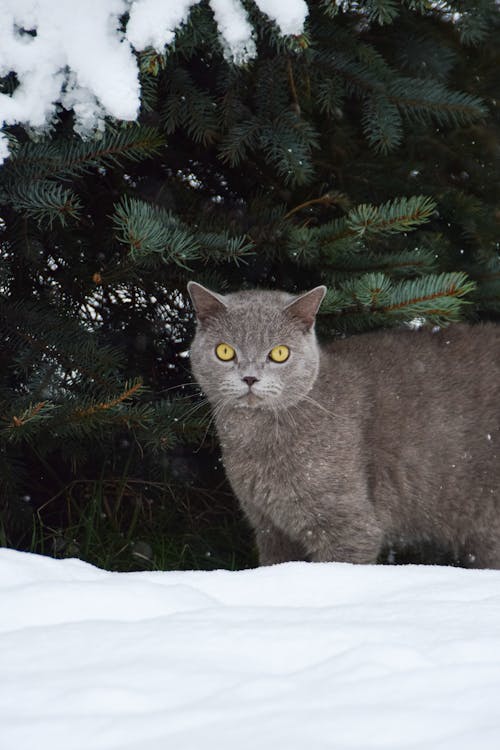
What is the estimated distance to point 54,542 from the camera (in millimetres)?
3211

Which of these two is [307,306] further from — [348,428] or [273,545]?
[273,545]

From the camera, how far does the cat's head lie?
2.84m

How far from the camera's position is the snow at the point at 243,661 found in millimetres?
1119

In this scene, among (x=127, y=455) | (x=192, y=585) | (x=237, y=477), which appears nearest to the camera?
(x=192, y=585)

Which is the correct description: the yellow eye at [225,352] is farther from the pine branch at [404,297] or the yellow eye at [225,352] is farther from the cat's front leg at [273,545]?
the cat's front leg at [273,545]

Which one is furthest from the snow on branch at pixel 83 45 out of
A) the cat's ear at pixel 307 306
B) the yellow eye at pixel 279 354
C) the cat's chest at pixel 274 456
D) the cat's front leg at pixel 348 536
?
the cat's front leg at pixel 348 536

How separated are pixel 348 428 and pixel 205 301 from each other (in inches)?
26.2

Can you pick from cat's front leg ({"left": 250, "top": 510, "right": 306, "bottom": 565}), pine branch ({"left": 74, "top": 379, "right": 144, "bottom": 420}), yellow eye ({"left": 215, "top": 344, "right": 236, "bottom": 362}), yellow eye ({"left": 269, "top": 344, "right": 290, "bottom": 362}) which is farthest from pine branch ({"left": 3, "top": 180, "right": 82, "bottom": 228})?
cat's front leg ({"left": 250, "top": 510, "right": 306, "bottom": 565})

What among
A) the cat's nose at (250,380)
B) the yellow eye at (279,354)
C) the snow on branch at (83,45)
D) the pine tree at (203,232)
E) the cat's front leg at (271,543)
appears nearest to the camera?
the snow on branch at (83,45)

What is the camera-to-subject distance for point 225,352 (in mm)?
2936

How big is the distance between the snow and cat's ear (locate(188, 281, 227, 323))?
1.22 metres

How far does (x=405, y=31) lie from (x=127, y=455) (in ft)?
6.50

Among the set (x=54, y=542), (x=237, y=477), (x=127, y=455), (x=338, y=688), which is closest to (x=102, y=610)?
(x=338, y=688)

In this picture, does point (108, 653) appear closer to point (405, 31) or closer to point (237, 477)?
point (237, 477)
